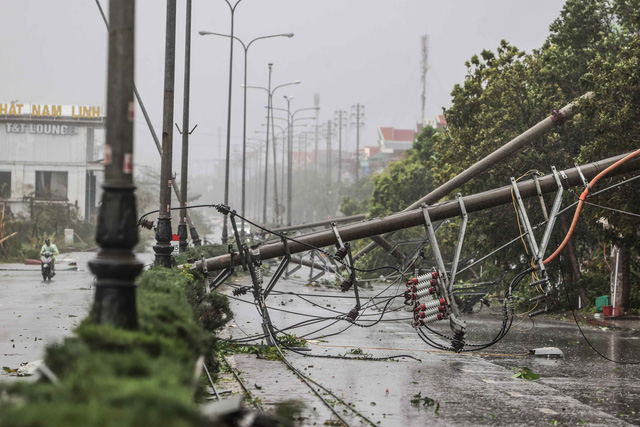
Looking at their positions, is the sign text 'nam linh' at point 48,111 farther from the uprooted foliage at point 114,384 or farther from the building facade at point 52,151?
the uprooted foliage at point 114,384

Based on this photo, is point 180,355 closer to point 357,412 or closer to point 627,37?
point 357,412

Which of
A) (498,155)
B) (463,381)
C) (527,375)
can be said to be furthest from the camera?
(498,155)

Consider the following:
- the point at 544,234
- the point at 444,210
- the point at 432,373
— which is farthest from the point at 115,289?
the point at 544,234

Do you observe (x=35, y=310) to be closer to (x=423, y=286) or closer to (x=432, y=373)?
(x=423, y=286)

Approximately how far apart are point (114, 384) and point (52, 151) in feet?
299

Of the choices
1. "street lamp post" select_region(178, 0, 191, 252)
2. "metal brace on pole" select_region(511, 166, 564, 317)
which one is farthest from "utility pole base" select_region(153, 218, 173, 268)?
"street lamp post" select_region(178, 0, 191, 252)

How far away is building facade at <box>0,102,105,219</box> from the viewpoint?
87875 millimetres

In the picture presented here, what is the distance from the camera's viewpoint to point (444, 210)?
61.9 feet

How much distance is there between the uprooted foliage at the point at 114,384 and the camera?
4.27 meters

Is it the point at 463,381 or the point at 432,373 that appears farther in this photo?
the point at 432,373

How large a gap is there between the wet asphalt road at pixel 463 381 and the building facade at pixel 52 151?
225 ft

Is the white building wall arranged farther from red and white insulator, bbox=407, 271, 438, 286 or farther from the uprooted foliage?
the uprooted foliage

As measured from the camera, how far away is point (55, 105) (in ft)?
311

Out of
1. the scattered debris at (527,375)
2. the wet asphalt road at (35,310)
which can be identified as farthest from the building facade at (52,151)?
the scattered debris at (527,375)
